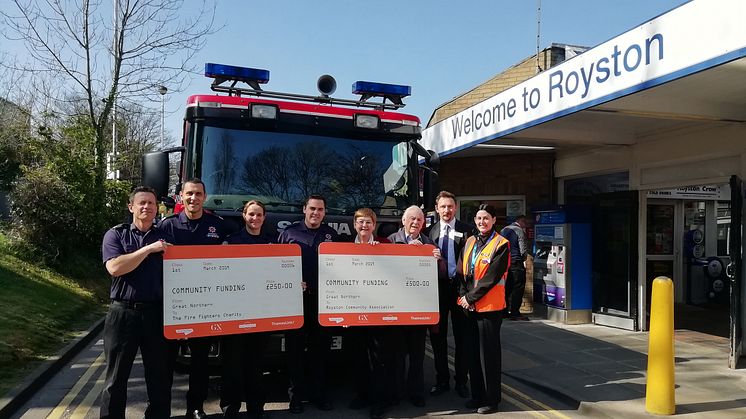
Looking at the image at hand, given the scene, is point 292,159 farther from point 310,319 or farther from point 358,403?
point 358,403

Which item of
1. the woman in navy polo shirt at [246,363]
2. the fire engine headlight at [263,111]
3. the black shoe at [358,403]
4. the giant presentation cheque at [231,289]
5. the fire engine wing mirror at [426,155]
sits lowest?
the black shoe at [358,403]

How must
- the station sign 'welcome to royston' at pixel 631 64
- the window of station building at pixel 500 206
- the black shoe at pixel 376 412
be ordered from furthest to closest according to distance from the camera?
the window of station building at pixel 500 206 < the black shoe at pixel 376 412 < the station sign 'welcome to royston' at pixel 631 64

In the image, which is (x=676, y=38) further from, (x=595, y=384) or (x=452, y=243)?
(x=595, y=384)

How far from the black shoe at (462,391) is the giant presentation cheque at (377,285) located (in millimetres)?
964

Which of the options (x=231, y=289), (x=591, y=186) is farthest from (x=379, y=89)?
(x=591, y=186)

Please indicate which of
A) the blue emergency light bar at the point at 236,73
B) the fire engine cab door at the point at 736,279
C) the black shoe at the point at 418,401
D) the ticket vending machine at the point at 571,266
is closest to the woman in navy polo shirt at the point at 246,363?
the black shoe at the point at 418,401

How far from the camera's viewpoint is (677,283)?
11820mm

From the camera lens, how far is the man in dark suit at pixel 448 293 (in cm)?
550

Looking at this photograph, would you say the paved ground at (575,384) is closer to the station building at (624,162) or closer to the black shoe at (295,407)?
the black shoe at (295,407)

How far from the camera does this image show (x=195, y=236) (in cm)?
466

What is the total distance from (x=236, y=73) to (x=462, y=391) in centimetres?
425

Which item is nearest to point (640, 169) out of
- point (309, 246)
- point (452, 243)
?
point (452, 243)

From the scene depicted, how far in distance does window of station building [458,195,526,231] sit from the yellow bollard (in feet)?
21.0

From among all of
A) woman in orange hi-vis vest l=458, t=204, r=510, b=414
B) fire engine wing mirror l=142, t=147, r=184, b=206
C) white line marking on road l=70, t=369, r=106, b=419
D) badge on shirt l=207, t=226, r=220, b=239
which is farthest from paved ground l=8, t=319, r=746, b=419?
Answer: fire engine wing mirror l=142, t=147, r=184, b=206
